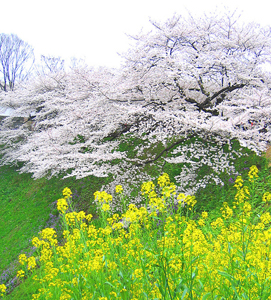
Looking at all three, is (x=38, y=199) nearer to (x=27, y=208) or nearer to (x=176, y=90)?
(x=27, y=208)

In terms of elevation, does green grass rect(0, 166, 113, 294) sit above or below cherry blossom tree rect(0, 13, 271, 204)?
below

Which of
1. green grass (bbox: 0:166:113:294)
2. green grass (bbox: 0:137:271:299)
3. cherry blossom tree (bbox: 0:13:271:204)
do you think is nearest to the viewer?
cherry blossom tree (bbox: 0:13:271:204)

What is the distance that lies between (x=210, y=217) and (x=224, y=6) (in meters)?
7.05

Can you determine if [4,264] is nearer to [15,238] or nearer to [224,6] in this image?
[15,238]

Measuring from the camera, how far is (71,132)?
8875 mm

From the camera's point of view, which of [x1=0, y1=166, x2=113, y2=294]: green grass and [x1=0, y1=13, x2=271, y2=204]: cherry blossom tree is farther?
[x1=0, y1=166, x2=113, y2=294]: green grass

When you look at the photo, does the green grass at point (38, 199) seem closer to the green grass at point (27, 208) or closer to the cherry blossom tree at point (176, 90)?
the green grass at point (27, 208)

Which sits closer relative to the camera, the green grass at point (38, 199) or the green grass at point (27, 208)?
the green grass at point (38, 199)

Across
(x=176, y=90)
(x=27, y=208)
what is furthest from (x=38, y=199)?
(x=176, y=90)

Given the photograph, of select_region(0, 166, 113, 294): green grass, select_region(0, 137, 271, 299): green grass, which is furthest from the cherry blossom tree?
select_region(0, 166, 113, 294): green grass

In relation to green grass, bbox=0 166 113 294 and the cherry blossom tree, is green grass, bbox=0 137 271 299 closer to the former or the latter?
green grass, bbox=0 166 113 294

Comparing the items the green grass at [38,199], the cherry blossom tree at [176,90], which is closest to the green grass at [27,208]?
the green grass at [38,199]

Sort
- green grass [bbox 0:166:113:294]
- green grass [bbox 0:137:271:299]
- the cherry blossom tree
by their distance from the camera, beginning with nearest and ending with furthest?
the cherry blossom tree → green grass [bbox 0:137:271:299] → green grass [bbox 0:166:113:294]

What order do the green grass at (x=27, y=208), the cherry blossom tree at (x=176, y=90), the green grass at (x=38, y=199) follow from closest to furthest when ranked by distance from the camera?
the cherry blossom tree at (x=176, y=90) → the green grass at (x=38, y=199) → the green grass at (x=27, y=208)
